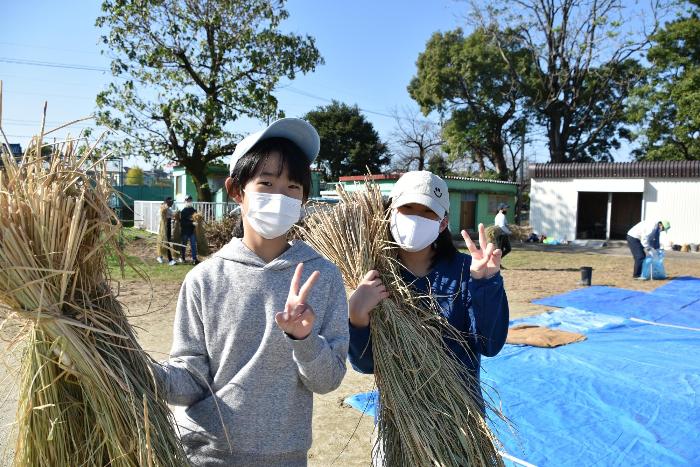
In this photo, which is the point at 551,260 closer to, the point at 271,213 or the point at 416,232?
the point at 416,232

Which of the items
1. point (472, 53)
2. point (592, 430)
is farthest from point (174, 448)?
point (472, 53)

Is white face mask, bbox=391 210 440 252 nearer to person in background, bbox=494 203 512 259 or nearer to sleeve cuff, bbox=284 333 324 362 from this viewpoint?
sleeve cuff, bbox=284 333 324 362

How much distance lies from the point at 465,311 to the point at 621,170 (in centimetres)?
1848

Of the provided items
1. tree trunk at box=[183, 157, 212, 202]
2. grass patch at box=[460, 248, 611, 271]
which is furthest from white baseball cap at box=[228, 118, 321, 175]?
tree trunk at box=[183, 157, 212, 202]

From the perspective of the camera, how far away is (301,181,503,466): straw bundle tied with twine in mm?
1604

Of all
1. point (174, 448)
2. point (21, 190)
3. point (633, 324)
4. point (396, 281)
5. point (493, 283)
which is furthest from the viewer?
point (633, 324)

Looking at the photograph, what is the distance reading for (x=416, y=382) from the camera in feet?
5.47

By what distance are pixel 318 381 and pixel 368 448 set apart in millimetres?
1965

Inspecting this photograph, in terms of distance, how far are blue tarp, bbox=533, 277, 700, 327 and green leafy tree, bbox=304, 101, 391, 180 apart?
61.1 feet

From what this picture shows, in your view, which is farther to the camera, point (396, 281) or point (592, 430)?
point (592, 430)

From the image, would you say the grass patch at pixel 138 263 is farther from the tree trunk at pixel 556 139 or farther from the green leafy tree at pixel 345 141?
the tree trunk at pixel 556 139

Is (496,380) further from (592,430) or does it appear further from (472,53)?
(472,53)

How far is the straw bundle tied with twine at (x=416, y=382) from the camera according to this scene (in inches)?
63.1

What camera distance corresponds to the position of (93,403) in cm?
112
